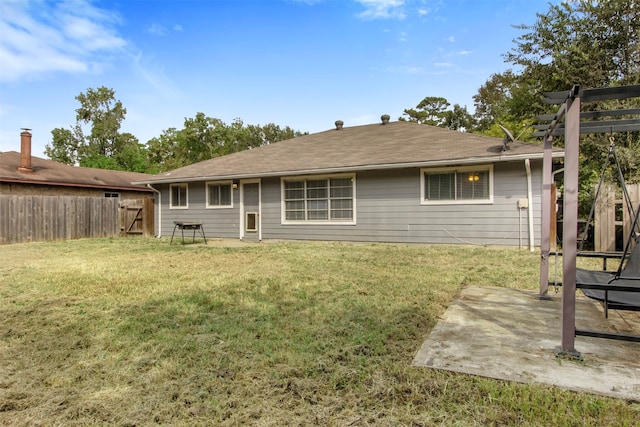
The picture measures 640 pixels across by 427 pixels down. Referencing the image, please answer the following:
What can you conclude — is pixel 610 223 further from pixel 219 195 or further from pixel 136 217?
pixel 136 217

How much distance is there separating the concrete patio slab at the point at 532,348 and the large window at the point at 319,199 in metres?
6.64

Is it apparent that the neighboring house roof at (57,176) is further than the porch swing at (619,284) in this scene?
Yes

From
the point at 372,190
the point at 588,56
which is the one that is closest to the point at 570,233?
the point at 372,190

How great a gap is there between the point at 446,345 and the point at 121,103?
3934 centimetres

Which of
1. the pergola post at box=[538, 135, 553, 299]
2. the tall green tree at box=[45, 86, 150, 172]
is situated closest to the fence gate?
the pergola post at box=[538, 135, 553, 299]

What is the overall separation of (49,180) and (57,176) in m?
1.06

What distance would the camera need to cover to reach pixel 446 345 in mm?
2537

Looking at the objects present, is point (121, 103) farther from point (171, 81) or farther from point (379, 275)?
point (379, 275)

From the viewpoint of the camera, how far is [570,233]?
2.34m

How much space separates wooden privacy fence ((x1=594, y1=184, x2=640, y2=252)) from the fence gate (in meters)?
14.6

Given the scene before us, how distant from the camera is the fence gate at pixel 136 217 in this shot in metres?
13.8

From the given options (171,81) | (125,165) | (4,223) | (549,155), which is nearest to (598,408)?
(549,155)

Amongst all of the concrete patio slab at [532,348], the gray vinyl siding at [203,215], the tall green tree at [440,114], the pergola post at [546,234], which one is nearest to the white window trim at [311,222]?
the gray vinyl siding at [203,215]

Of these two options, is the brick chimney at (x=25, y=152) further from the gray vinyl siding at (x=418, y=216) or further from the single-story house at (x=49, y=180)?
the gray vinyl siding at (x=418, y=216)
